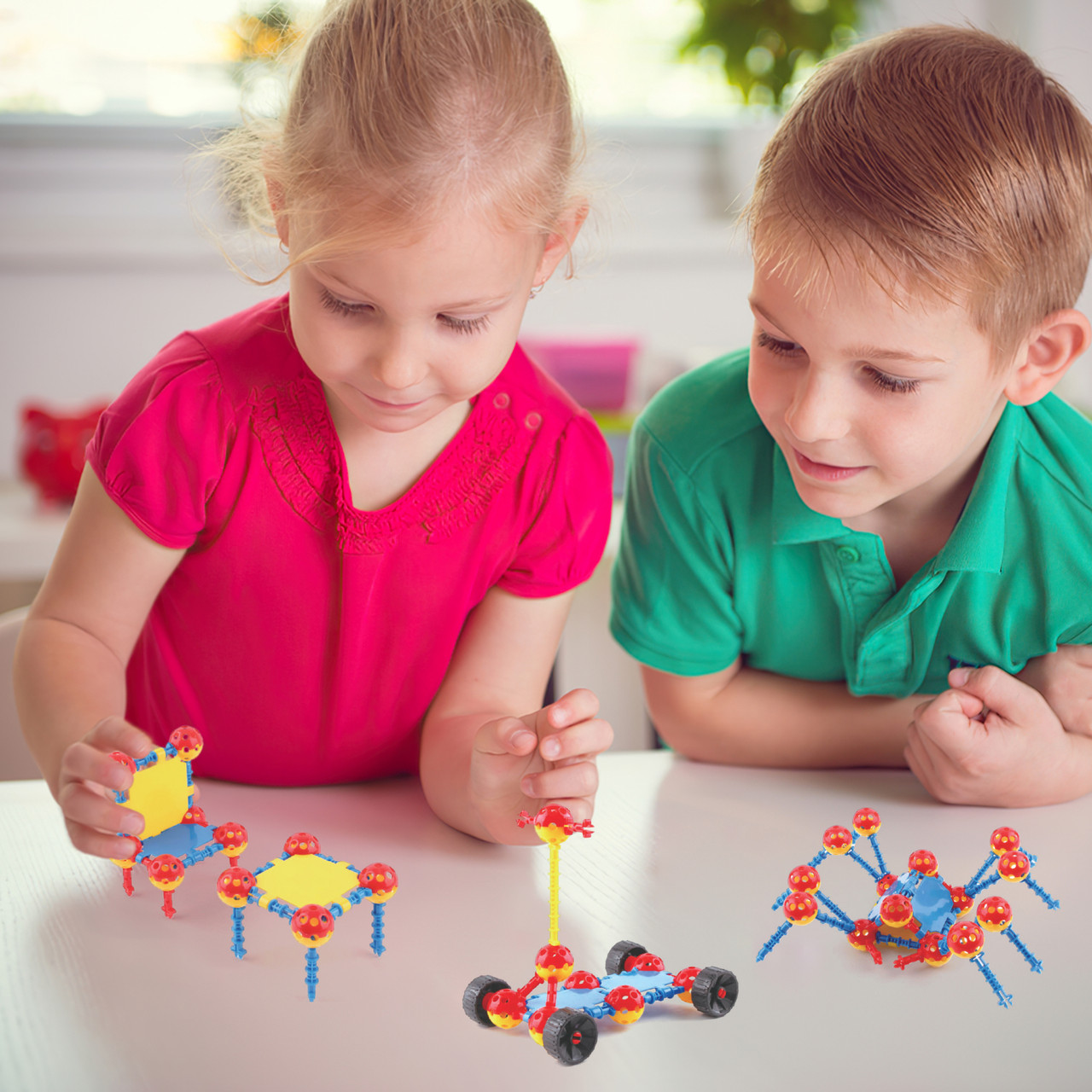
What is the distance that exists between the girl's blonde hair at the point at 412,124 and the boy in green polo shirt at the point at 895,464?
0.15m

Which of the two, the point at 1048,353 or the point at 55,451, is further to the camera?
the point at 55,451

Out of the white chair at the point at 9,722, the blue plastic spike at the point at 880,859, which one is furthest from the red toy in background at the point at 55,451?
the blue plastic spike at the point at 880,859

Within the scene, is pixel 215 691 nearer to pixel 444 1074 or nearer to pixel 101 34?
pixel 444 1074

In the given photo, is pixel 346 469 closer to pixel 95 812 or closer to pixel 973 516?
pixel 95 812

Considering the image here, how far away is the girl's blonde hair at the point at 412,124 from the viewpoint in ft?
1.95

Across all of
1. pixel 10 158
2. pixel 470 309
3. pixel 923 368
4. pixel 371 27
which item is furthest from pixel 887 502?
pixel 10 158

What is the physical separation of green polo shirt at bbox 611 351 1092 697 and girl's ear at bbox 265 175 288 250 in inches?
11.1

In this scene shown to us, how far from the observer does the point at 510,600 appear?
772mm

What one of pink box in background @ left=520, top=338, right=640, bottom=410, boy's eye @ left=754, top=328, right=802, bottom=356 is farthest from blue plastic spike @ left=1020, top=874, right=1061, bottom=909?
pink box in background @ left=520, top=338, right=640, bottom=410

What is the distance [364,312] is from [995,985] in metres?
0.45

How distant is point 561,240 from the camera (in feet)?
2.29

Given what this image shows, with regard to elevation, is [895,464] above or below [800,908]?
above

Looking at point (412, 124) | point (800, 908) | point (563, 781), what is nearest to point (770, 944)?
point (800, 908)

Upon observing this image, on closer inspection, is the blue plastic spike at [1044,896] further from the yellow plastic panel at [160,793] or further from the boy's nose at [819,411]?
the yellow plastic panel at [160,793]
